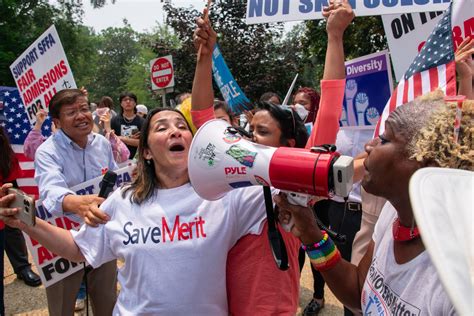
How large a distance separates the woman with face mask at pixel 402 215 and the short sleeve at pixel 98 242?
29.9 inches

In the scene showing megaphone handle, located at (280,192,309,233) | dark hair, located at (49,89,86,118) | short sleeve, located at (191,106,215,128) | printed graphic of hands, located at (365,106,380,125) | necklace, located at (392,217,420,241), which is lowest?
necklace, located at (392,217,420,241)

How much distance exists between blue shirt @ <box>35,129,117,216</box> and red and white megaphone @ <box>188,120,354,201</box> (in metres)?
1.53

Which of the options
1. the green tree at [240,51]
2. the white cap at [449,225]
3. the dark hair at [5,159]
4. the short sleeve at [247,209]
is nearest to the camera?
the white cap at [449,225]

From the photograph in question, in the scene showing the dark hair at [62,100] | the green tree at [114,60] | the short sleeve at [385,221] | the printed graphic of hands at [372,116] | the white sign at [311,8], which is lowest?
the short sleeve at [385,221]

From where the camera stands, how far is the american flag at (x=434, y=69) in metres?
2.15

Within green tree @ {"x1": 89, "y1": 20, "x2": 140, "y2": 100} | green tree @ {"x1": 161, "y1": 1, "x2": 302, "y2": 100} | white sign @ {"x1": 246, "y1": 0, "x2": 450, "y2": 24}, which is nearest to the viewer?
white sign @ {"x1": 246, "y1": 0, "x2": 450, "y2": 24}

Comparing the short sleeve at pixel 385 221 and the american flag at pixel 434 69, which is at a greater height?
the american flag at pixel 434 69

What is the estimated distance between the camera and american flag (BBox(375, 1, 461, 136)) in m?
2.15

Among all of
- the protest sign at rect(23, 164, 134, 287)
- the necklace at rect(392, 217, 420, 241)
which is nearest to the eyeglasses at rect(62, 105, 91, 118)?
the protest sign at rect(23, 164, 134, 287)

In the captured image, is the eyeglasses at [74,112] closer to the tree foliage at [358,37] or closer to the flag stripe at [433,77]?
the flag stripe at [433,77]

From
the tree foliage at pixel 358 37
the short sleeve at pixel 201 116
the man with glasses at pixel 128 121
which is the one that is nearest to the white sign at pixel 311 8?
the short sleeve at pixel 201 116

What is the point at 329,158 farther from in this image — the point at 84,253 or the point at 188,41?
the point at 188,41

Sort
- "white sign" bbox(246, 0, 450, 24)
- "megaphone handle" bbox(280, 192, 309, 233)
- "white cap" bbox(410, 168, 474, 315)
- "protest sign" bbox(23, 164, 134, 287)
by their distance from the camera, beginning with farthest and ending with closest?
"protest sign" bbox(23, 164, 134, 287)
"white sign" bbox(246, 0, 450, 24)
"megaphone handle" bbox(280, 192, 309, 233)
"white cap" bbox(410, 168, 474, 315)

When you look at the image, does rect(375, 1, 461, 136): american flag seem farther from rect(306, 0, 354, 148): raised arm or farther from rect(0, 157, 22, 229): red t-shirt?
rect(0, 157, 22, 229): red t-shirt
